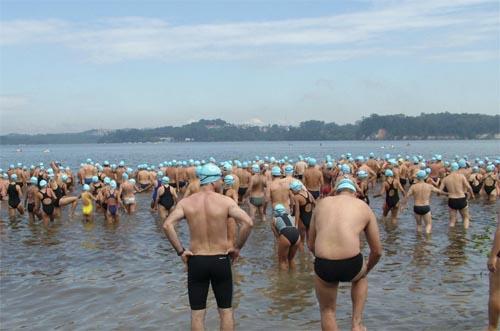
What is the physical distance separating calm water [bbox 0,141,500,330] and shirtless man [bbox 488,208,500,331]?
0.77 meters

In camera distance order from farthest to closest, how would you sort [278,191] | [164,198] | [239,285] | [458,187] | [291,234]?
[164,198] < [458,187] < [278,191] < [291,234] < [239,285]

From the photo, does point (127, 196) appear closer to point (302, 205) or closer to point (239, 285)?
point (302, 205)

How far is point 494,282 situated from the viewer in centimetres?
580

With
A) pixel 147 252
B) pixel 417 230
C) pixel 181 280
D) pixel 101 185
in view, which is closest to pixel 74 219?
pixel 101 185

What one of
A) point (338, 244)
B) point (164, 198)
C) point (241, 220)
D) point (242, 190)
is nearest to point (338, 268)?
point (338, 244)

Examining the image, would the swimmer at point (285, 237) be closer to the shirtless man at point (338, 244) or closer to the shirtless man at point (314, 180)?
the shirtless man at point (338, 244)

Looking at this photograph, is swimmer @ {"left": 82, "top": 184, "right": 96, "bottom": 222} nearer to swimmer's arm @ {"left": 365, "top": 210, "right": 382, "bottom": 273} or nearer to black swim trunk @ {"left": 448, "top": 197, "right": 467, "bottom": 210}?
black swim trunk @ {"left": 448, "top": 197, "right": 467, "bottom": 210}

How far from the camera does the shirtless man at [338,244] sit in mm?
5211

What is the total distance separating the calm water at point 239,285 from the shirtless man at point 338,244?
1.63 meters

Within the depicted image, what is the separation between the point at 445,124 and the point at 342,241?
7433 inches

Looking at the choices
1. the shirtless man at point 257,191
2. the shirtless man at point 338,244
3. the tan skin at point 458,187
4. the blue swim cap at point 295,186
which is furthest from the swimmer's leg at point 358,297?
the shirtless man at point 257,191

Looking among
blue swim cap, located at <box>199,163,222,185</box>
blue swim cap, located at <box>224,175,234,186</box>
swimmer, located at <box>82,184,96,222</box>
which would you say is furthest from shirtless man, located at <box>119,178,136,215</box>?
blue swim cap, located at <box>199,163,222,185</box>

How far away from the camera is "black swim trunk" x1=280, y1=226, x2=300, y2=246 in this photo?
30.5 feet

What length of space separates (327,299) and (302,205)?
5.61m
